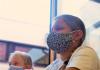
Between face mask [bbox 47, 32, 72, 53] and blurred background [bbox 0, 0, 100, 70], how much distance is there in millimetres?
759

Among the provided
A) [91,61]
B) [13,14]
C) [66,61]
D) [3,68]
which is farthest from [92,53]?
[13,14]

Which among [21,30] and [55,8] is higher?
[55,8]

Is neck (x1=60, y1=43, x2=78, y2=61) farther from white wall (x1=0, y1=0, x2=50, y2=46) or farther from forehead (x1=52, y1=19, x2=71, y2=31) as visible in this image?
white wall (x1=0, y1=0, x2=50, y2=46)

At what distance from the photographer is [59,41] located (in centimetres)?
173

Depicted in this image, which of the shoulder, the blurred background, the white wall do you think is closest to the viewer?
the shoulder

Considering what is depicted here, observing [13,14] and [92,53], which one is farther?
[13,14]

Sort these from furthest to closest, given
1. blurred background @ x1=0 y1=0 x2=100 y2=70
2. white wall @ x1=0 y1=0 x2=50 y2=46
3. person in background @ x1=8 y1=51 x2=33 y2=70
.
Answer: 1. white wall @ x1=0 y1=0 x2=50 y2=46
2. blurred background @ x1=0 y1=0 x2=100 y2=70
3. person in background @ x1=8 y1=51 x2=33 y2=70

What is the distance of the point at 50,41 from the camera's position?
175 cm

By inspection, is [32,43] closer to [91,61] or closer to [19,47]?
[19,47]

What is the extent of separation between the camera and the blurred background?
99.8 inches

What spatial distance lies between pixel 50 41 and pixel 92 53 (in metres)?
0.34

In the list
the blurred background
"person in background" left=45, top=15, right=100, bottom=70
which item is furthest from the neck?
the blurred background

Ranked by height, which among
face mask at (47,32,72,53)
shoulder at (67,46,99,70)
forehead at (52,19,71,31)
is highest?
forehead at (52,19,71,31)

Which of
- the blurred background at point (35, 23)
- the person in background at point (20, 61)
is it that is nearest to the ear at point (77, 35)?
the person in background at point (20, 61)
